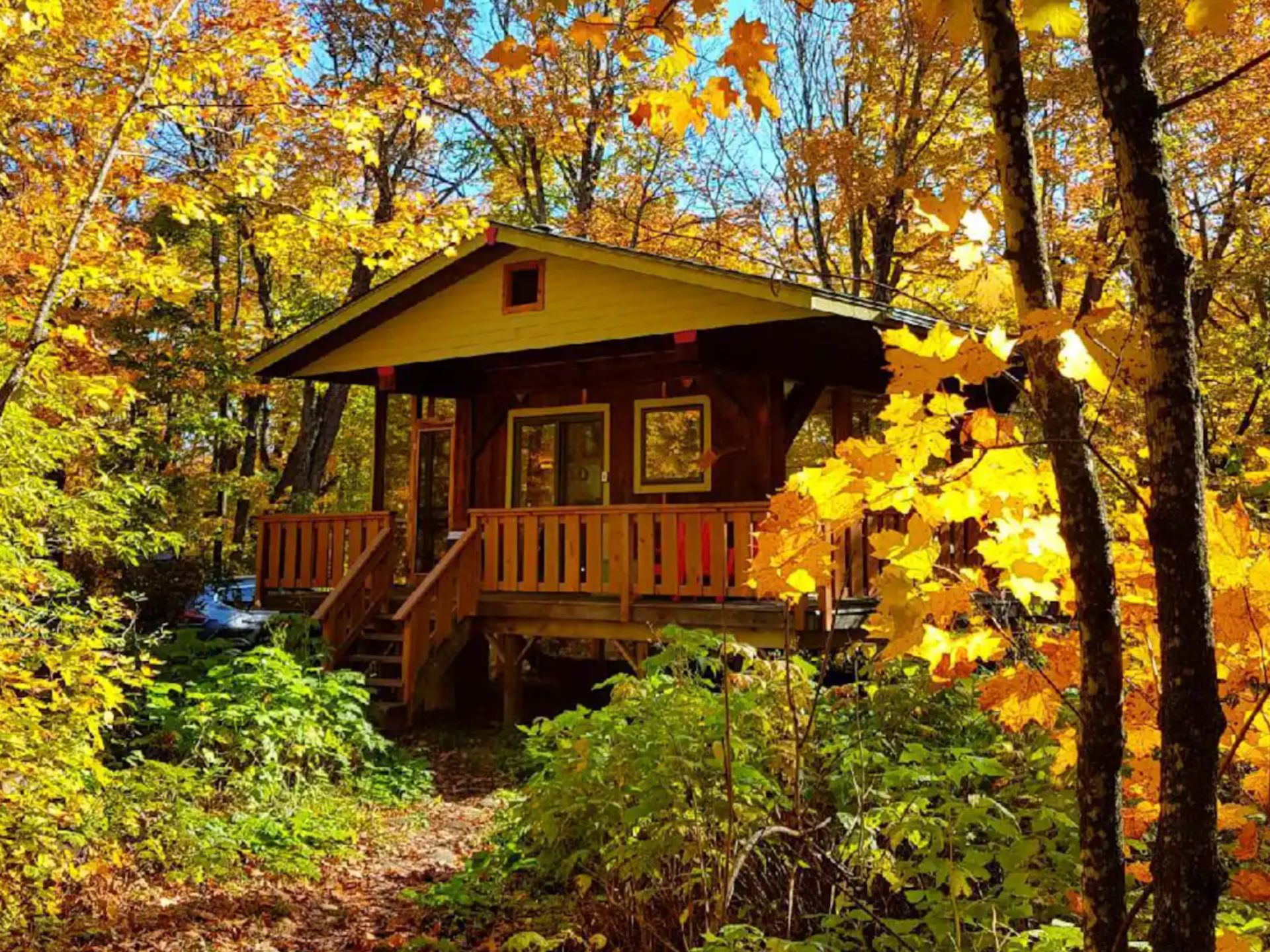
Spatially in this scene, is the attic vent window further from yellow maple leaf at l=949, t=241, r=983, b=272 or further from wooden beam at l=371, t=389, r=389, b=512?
yellow maple leaf at l=949, t=241, r=983, b=272

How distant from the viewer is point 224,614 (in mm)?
16891

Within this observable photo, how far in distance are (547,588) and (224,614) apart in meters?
8.28

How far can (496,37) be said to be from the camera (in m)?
22.6

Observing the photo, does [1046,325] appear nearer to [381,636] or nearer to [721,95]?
[721,95]

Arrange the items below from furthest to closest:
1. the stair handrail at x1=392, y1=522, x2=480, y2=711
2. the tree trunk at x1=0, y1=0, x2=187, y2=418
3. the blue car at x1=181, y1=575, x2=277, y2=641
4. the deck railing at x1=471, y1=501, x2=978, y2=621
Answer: the blue car at x1=181, y1=575, x2=277, y2=641
the stair handrail at x1=392, y1=522, x2=480, y2=711
the deck railing at x1=471, y1=501, x2=978, y2=621
the tree trunk at x1=0, y1=0, x2=187, y2=418

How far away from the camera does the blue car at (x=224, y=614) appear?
53.1 feet

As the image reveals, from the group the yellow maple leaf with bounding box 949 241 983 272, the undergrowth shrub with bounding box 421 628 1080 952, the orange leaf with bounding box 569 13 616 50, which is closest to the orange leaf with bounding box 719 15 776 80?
the orange leaf with bounding box 569 13 616 50

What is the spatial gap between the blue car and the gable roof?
4.33 m

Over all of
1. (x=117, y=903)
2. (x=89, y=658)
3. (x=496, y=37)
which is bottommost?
(x=117, y=903)

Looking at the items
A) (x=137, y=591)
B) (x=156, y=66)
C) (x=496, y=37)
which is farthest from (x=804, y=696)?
(x=496, y=37)

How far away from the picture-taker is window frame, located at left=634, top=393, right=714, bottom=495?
12406mm

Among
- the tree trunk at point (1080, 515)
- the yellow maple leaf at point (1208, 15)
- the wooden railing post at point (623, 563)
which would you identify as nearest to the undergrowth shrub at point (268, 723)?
the wooden railing post at point (623, 563)

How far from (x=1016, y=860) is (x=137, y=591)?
15.1m

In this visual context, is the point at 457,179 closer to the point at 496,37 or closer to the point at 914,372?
the point at 496,37
